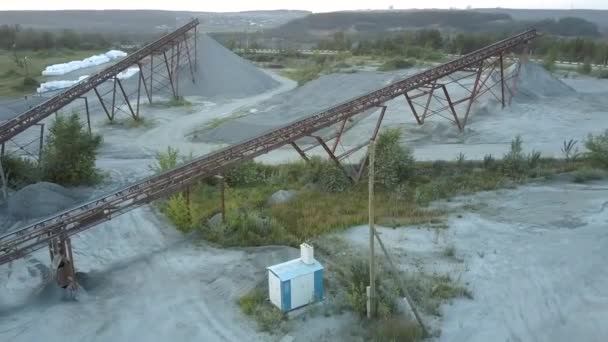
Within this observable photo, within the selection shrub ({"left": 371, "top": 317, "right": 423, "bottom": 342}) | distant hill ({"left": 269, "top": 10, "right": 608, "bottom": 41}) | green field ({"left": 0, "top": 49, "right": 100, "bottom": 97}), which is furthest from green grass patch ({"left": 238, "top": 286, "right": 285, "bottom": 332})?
distant hill ({"left": 269, "top": 10, "right": 608, "bottom": 41})

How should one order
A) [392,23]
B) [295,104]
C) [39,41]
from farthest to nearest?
[392,23], [39,41], [295,104]

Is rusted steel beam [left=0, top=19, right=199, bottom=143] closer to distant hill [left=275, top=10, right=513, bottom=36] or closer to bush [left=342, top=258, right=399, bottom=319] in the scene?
bush [left=342, top=258, right=399, bottom=319]

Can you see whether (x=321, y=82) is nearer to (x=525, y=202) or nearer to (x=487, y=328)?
(x=525, y=202)

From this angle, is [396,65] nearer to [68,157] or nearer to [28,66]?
[68,157]

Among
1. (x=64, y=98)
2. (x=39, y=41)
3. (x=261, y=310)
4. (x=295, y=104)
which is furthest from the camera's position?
(x=39, y=41)

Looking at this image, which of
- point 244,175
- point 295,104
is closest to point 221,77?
point 295,104

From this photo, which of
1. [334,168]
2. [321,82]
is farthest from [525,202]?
Answer: [321,82]

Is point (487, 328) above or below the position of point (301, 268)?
below
